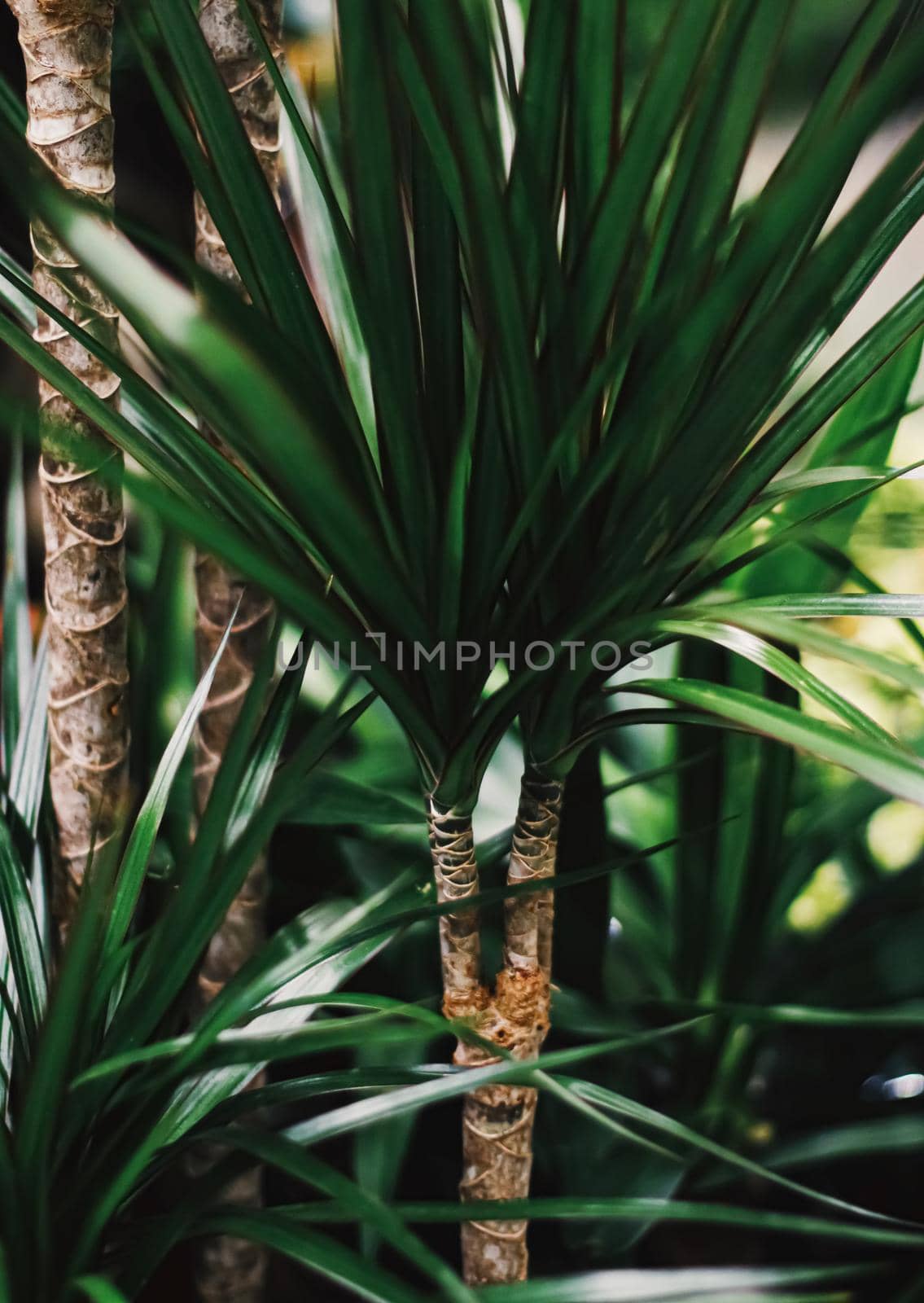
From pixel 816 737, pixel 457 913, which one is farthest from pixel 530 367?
pixel 457 913

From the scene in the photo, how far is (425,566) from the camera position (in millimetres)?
441

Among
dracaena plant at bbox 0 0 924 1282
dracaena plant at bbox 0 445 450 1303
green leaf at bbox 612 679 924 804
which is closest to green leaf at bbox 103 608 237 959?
dracaena plant at bbox 0 445 450 1303

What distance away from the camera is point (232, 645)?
62 cm

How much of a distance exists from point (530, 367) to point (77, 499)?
30 cm

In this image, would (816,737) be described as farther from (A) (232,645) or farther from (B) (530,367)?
(A) (232,645)

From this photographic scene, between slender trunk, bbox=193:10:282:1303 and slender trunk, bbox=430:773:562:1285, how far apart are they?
0.49 ft

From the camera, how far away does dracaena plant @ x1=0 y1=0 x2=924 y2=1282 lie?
0.32 m

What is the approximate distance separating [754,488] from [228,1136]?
0.40 meters

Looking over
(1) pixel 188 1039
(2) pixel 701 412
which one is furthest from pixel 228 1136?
(2) pixel 701 412

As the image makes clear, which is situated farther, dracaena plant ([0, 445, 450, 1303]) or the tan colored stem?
the tan colored stem

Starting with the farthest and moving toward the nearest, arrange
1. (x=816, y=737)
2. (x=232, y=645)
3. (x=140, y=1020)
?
1. (x=232, y=645)
2. (x=140, y=1020)
3. (x=816, y=737)

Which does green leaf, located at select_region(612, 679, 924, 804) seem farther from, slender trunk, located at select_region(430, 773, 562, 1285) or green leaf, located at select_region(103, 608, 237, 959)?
green leaf, located at select_region(103, 608, 237, 959)

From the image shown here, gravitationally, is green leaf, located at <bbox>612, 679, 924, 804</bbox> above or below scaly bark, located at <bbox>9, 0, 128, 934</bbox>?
below

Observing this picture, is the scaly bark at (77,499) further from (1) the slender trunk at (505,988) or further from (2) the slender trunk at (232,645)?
(1) the slender trunk at (505,988)
